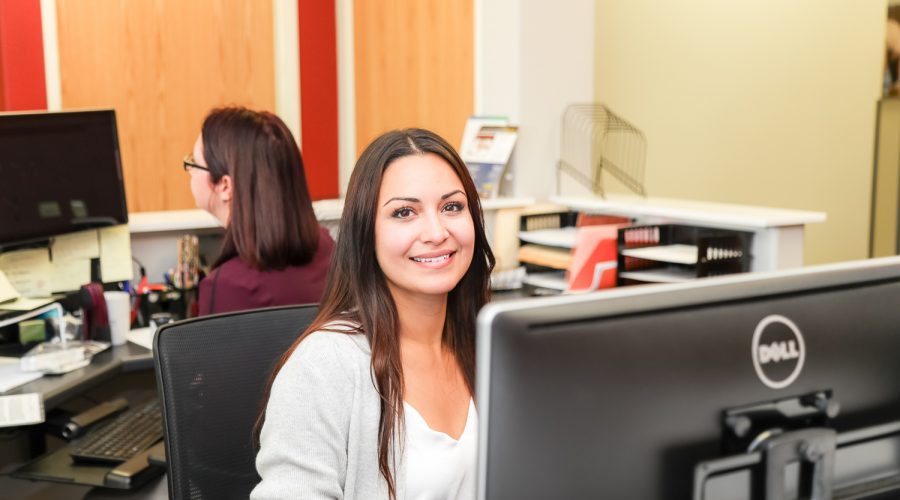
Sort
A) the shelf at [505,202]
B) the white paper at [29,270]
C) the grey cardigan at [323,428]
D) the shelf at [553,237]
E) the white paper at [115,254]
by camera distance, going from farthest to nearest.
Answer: the shelf at [505,202], the shelf at [553,237], the white paper at [115,254], the white paper at [29,270], the grey cardigan at [323,428]

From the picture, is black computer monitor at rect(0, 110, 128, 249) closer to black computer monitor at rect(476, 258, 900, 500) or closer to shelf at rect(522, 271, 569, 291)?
shelf at rect(522, 271, 569, 291)

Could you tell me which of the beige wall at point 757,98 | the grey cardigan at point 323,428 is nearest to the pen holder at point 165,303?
the grey cardigan at point 323,428

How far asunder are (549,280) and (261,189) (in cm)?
117

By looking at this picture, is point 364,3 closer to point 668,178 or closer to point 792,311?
point 668,178

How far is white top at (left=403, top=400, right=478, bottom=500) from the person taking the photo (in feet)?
3.99

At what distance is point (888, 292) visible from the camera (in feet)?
2.71

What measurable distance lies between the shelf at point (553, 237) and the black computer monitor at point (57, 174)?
1.25 meters

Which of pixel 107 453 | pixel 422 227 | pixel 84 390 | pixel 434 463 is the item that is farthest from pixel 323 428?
pixel 84 390

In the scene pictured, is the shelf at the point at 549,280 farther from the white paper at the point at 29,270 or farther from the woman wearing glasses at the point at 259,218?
the white paper at the point at 29,270

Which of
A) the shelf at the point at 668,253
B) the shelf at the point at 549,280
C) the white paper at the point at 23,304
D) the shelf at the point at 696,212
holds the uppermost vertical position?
the shelf at the point at 696,212

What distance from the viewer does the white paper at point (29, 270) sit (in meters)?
2.42

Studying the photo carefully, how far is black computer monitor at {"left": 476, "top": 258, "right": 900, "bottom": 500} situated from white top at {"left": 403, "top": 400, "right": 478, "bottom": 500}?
531mm

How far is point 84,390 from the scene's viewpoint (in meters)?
2.03

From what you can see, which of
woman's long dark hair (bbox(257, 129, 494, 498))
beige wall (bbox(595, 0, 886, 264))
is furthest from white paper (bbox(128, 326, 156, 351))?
beige wall (bbox(595, 0, 886, 264))
